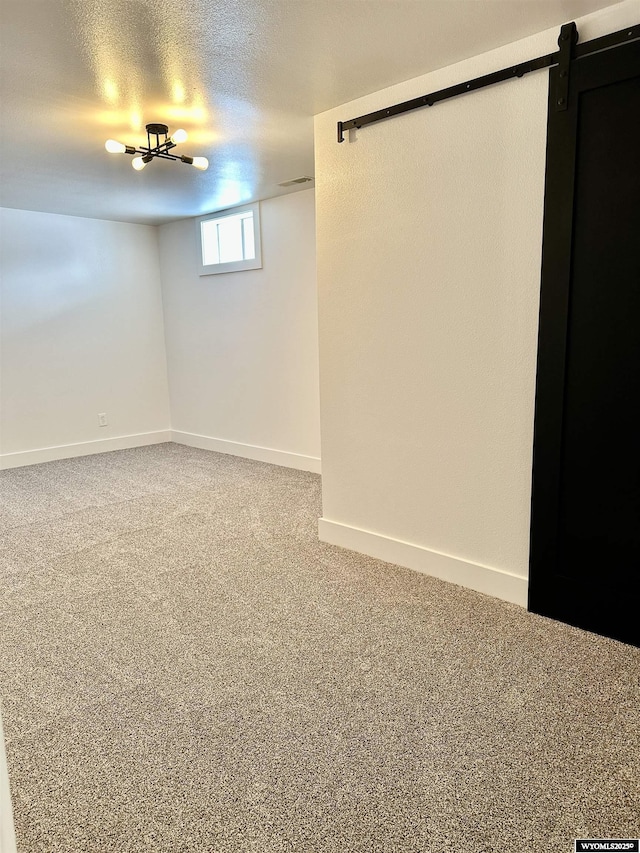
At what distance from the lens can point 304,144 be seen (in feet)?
11.3

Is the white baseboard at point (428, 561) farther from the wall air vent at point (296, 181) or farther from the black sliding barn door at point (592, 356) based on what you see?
the wall air vent at point (296, 181)

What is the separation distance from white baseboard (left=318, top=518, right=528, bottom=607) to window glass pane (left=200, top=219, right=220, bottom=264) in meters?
3.45

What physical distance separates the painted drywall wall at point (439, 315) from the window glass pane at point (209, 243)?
2877 mm

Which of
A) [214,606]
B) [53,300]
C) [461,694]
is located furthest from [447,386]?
[53,300]

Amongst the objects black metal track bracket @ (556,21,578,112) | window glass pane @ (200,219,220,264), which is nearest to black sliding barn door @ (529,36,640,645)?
black metal track bracket @ (556,21,578,112)

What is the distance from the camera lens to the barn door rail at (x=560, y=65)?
2.00 meters

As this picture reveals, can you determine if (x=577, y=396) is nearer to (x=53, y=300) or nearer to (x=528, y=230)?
(x=528, y=230)

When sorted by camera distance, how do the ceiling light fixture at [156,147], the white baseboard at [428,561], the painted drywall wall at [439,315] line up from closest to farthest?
1. the painted drywall wall at [439,315]
2. the white baseboard at [428,561]
3. the ceiling light fixture at [156,147]

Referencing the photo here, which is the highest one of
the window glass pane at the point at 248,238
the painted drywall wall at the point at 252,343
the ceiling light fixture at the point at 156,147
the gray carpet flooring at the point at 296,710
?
the ceiling light fixture at the point at 156,147

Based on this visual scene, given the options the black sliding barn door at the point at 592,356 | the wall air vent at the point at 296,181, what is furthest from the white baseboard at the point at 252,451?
the black sliding barn door at the point at 592,356

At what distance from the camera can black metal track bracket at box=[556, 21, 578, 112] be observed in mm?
2090

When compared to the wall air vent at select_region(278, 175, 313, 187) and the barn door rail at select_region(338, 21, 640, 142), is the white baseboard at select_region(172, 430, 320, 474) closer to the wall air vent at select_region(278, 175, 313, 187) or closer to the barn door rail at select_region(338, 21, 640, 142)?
the wall air vent at select_region(278, 175, 313, 187)

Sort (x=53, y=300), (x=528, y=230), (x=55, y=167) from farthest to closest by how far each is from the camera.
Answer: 1. (x=53, y=300)
2. (x=55, y=167)
3. (x=528, y=230)

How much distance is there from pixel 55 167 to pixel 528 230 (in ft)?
10.6
